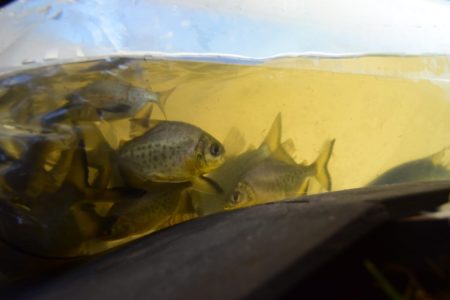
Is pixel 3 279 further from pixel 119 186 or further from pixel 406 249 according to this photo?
pixel 406 249

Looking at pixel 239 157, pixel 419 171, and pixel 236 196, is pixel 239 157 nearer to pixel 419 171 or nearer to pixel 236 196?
pixel 236 196

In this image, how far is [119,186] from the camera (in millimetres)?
1500

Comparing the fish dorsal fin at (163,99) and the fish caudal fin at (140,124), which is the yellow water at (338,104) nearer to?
the fish dorsal fin at (163,99)

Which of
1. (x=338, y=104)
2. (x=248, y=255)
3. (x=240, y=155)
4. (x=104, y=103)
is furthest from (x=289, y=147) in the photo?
(x=248, y=255)

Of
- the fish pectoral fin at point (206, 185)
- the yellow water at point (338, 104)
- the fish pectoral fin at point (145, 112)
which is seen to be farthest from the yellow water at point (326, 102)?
the fish pectoral fin at point (206, 185)

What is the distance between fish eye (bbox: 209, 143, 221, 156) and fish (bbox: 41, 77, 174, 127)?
302mm

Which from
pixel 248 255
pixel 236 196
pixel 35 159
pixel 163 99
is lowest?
pixel 236 196

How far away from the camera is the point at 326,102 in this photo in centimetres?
227

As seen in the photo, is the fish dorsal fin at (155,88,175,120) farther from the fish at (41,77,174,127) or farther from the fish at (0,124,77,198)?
the fish at (0,124,77,198)

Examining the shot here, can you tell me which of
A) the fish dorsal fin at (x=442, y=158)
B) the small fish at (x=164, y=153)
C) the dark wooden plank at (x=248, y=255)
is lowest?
the fish dorsal fin at (x=442, y=158)

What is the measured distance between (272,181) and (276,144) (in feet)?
0.84

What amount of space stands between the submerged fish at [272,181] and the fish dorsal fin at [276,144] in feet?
0.17

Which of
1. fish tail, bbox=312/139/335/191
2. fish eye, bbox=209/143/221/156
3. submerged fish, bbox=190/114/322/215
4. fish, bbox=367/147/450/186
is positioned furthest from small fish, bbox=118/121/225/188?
fish, bbox=367/147/450/186

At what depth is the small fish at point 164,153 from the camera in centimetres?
149
